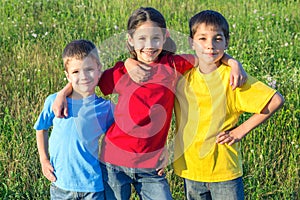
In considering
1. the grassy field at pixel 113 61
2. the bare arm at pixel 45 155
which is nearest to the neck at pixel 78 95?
the bare arm at pixel 45 155

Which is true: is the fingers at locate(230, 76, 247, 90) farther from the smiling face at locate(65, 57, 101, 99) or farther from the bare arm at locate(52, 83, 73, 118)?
the bare arm at locate(52, 83, 73, 118)

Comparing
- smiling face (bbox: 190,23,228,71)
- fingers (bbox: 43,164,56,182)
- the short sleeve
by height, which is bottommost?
fingers (bbox: 43,164,56,182)

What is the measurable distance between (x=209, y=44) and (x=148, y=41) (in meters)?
0.35

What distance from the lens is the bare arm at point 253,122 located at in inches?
122

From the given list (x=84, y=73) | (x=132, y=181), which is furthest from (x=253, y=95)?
(x=84, y=73)

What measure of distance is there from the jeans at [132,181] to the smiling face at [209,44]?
2.38ft

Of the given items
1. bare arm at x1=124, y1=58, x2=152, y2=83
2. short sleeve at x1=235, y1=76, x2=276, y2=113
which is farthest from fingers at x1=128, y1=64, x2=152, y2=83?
short sleeve at x1=235, y1=76, x2=276, y2=113

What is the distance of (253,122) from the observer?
320 centimetres

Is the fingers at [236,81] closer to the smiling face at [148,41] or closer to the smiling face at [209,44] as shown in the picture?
the smiling face at [209,44]

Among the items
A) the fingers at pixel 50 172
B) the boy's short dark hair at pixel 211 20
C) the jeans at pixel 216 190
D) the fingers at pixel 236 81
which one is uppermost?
the boy's short dark hair at pixel 211 20

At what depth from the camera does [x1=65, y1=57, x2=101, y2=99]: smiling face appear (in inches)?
125

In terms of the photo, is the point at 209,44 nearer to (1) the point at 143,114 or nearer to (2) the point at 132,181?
(1) the point at 143,114

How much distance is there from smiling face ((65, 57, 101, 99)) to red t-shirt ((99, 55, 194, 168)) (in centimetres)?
11

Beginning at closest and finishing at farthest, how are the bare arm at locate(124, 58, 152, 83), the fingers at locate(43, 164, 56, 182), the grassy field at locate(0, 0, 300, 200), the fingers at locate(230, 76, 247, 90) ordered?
the fingers at locate(230, 76, 247, 90) → the bare arm at locate(124, 58, 152, 83) → the fingers at locate(43, 164, 56, 182) → the grassy field at locate(0, 0, 300, 200)
